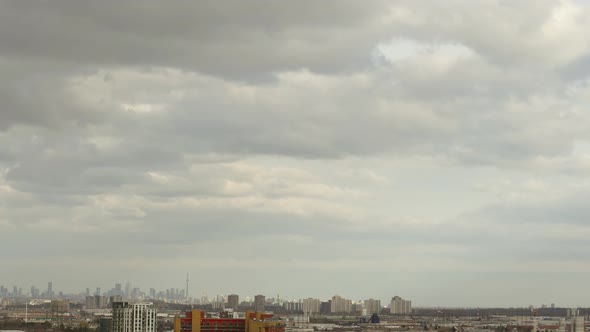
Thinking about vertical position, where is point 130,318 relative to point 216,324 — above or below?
above

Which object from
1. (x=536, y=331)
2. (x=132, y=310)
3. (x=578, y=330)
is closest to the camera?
(x=132, y=310)

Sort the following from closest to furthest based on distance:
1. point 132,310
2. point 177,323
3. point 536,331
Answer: point 132,310 < point 177,323 < point 536,331

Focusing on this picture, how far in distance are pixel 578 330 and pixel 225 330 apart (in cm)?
7880

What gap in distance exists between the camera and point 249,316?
133 metres

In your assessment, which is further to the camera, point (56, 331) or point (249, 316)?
point (56, 331)

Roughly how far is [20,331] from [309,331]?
59.1 metres

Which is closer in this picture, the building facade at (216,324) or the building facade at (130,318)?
the building facade at (130,318)

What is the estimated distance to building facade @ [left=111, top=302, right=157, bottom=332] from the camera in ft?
397

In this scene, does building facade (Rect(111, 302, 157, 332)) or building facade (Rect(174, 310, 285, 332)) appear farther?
building facade (Rect(174, 310, 285, 332))

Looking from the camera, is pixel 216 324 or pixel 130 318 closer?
pixel 130 318

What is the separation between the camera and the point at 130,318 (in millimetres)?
121500

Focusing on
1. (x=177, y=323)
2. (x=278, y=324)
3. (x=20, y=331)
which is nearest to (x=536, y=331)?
(x=278, y=324)

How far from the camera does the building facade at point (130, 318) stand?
121 m

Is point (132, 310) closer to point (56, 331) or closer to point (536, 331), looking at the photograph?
point (56, 331)
